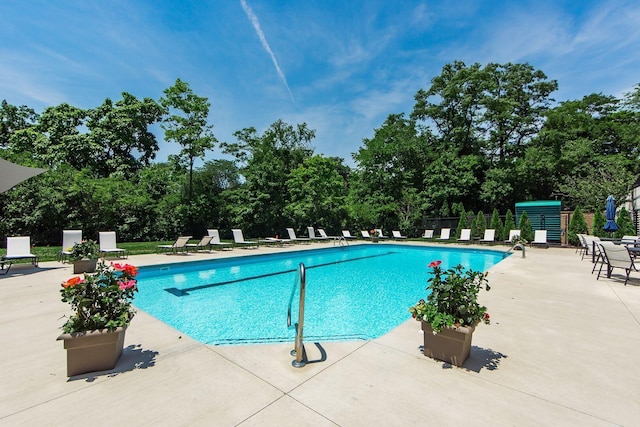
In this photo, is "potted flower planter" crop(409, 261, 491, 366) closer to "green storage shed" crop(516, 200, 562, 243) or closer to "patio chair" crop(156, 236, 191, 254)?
"patio chair" crop(156, 236, 191, 254)

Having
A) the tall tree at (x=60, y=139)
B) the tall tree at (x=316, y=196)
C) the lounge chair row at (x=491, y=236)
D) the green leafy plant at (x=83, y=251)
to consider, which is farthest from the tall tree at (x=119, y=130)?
the lounge chair row at (x=491, y=236)

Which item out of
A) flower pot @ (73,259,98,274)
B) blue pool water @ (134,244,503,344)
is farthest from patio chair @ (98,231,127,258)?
blue pool water @ (134,244,503,344)

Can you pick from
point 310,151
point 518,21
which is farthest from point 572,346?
point 310,151

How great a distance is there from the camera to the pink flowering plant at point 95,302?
234 cm

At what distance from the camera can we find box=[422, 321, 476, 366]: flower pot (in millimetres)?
2520

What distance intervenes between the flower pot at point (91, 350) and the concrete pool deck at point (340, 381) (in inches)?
2.8

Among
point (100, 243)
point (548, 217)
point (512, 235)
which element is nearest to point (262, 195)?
point (100, 243)

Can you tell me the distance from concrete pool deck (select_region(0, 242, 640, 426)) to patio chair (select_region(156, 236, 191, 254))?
6.40m

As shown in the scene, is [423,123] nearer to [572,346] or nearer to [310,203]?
[310,203]

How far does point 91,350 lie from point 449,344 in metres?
3.01

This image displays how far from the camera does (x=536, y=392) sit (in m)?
2.16

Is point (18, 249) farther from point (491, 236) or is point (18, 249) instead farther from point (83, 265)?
point (491, 236)

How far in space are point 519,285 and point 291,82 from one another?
15.7 metres

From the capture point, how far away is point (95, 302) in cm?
240
